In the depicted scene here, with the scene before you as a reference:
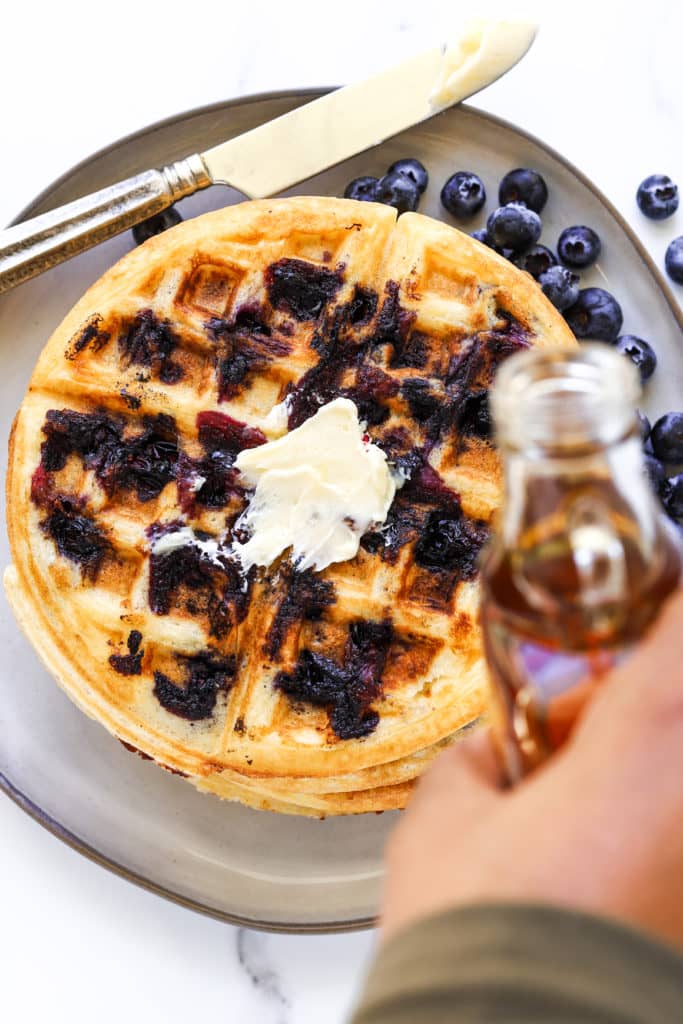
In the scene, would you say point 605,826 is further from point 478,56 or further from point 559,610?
point 478,56

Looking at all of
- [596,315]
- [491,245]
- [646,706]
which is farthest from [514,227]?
[646,706]

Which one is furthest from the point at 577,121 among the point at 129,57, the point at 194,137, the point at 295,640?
the point at 295,640

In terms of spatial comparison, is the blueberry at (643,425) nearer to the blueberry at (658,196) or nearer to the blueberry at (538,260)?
the blueberry at (538,260)

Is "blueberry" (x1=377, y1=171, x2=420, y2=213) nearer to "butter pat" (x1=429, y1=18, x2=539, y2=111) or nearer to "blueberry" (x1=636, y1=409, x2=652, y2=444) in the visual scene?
"butter pat" (x1=429, y1=18, x2=539, y2=111)

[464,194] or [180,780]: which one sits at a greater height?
[464,194]

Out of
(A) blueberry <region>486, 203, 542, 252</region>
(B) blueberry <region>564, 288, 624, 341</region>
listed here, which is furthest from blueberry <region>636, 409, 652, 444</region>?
(A) blueberry <region>486, 203, 542, 252</region>

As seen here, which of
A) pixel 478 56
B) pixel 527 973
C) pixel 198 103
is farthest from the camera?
pixel 198 103

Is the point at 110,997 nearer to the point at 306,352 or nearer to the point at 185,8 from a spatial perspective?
the point at 306,352
